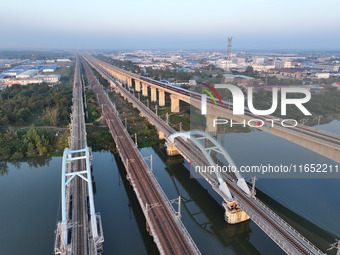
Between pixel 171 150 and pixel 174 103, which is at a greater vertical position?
pixel 174 103

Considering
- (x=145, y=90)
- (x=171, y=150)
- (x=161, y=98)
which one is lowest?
(x=171, y=150)

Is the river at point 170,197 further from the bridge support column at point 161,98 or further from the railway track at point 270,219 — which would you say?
the bridge support column at point 161,98

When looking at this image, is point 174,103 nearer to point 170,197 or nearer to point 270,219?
point 170,197

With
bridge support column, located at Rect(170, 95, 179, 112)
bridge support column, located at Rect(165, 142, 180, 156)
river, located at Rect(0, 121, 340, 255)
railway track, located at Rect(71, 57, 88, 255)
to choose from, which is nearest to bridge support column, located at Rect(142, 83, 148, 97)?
bridge support column, located at Rect(170, 95, 179, 112)

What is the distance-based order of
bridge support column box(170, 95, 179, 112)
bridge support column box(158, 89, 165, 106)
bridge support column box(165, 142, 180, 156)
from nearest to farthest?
1. bridge support column box(165, 142, 180, 156)
2. bridge support column box(170, 95, 179, 112)
3. bridge support column box(158, 89, 165, 106)

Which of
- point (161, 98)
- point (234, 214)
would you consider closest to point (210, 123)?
point (234, 214)

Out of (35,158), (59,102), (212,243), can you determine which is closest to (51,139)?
(35,158)

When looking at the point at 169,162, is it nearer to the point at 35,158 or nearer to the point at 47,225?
the point at 47,225

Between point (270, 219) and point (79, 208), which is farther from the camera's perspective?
point (79, 208)

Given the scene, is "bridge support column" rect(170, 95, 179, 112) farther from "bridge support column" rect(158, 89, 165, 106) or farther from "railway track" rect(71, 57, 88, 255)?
"railway track" rect(71, 57, 88, 255)
